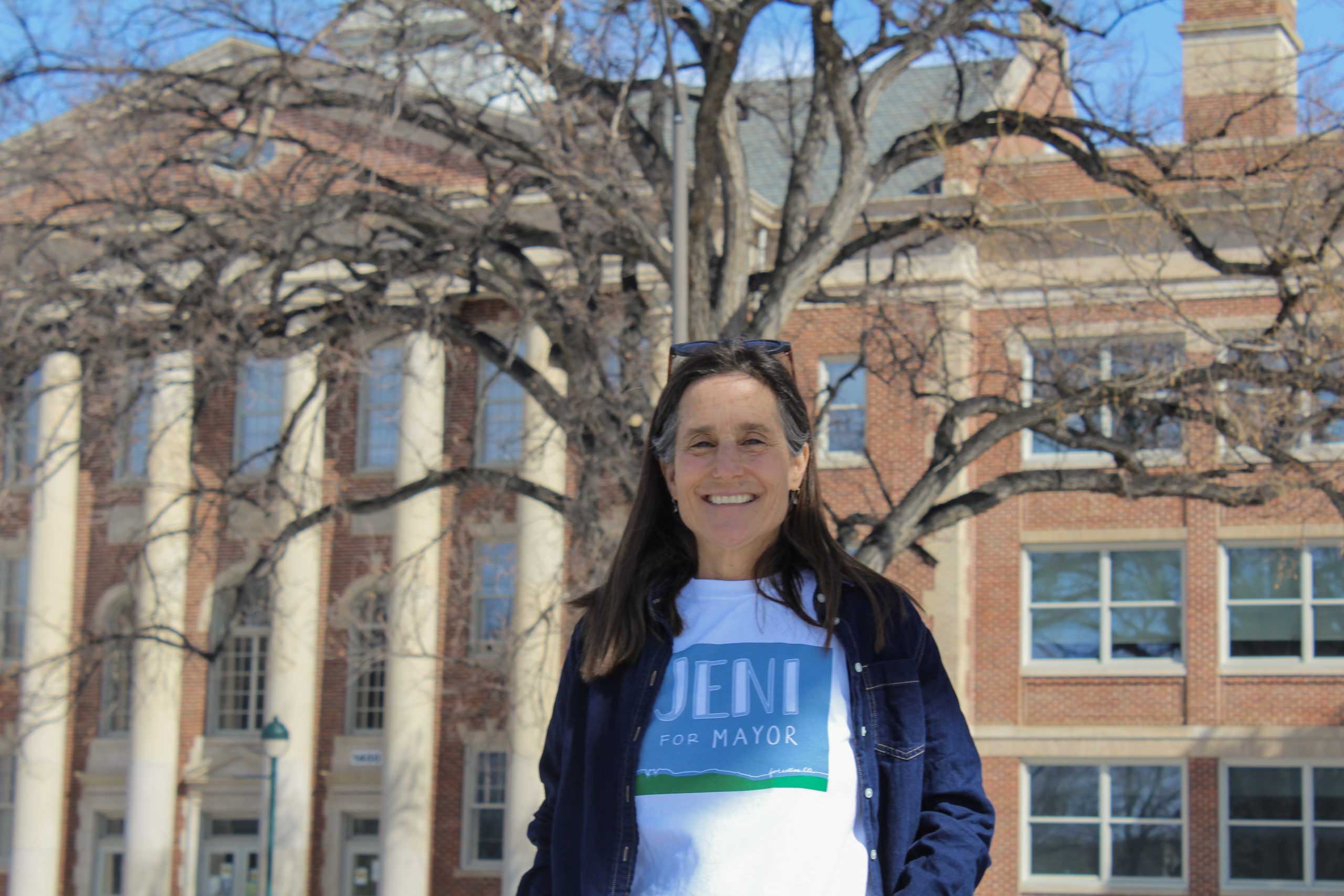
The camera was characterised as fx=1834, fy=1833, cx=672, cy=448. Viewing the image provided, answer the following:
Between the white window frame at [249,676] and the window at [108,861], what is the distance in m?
2.48

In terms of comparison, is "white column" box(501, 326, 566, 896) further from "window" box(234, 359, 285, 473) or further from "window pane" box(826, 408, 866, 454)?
"window" box(234, 359, 285, 473)

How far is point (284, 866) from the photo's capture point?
29422 millimetres

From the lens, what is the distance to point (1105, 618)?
86.9 ft

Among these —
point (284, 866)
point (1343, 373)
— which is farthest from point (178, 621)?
point (1343, 373)

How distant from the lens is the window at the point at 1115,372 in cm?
1528

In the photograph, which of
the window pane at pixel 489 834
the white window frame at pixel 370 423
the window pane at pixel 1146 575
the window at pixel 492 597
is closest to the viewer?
the window pane at pixel 1146 575

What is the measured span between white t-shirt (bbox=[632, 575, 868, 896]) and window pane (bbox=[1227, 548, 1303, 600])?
944 inches

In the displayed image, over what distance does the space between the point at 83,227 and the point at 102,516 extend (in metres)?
16.8

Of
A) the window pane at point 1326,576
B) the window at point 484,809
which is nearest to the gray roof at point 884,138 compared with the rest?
the window pane at point 1326,576

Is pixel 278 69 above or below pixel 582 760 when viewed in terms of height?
above

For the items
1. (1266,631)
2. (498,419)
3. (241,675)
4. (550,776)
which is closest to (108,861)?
(241,675)

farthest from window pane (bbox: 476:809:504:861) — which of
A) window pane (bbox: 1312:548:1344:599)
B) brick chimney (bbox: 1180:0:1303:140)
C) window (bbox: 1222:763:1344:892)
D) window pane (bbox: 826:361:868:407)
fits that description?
brick chimney (bbox: 1180:0:1303:140)

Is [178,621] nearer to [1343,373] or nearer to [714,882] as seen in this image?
[1343,373]

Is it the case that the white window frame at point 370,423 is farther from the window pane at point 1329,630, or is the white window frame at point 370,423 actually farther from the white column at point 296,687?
the window pane at point 1329,630
